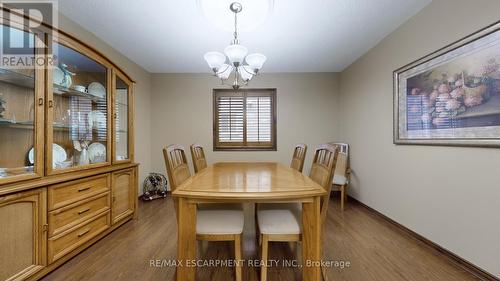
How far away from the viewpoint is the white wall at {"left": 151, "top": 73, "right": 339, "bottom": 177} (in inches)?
164

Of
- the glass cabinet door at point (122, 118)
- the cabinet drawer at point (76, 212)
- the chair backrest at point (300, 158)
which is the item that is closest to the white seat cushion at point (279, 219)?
the chair backrest at point (300, 158)

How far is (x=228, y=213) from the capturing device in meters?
1.62

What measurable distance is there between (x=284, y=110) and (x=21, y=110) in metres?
3.52

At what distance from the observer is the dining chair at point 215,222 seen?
1391mm

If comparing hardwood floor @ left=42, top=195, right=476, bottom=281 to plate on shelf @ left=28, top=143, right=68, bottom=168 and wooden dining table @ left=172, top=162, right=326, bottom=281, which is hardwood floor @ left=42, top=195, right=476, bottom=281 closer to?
wooden dining table @ left=172, top=162, right=326, bottom=281

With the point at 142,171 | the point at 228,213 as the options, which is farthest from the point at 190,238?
the point at 142,171

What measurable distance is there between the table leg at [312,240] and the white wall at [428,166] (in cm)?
136

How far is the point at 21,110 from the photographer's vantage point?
167cm

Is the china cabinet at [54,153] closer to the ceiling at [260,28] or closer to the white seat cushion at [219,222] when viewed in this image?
the ceiling at [260,28]

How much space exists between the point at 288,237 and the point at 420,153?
5.85 ft

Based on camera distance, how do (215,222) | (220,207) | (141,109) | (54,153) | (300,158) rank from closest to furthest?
(215,222), (220,207), (54,153), (300,158), (141,109)

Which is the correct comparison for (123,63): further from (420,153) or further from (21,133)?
(420,153)

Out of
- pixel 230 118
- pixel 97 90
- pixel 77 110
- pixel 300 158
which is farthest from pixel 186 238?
pixel 230 118

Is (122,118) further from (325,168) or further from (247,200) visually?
(325,168)
